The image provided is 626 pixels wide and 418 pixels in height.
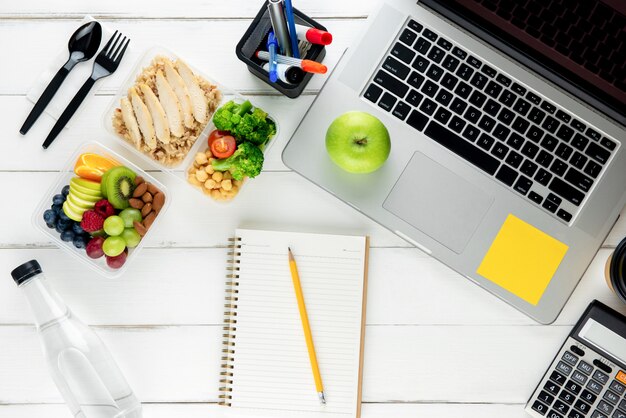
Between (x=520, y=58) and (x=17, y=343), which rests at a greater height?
(x=520, y=58)

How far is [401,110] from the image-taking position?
3.33ft

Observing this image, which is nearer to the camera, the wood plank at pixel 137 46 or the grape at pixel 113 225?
the grape at pixel 113 225

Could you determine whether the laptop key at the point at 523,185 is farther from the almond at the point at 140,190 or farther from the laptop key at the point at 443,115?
the almond at the point at 140,190

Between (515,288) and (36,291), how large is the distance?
83 cm

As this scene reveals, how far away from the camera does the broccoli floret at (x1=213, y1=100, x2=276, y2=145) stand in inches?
38.5

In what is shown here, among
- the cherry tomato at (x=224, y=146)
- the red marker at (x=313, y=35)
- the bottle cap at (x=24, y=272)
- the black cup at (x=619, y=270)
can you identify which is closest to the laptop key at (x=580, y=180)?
the black cup at (x=619, y=270)

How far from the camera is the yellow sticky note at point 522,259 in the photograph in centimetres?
100

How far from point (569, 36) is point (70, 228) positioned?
2.91ft

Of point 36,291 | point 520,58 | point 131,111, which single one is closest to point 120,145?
point 131,111

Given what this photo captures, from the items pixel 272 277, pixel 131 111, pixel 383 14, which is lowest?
pixel 272 277

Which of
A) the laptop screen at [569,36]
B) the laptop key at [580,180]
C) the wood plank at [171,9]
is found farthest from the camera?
the wood plank at [171,9]

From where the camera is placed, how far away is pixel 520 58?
999 millimetres

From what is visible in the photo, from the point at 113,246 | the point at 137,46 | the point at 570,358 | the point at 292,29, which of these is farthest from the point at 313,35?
the point at 570,358

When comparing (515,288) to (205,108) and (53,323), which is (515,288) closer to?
(205,108)
